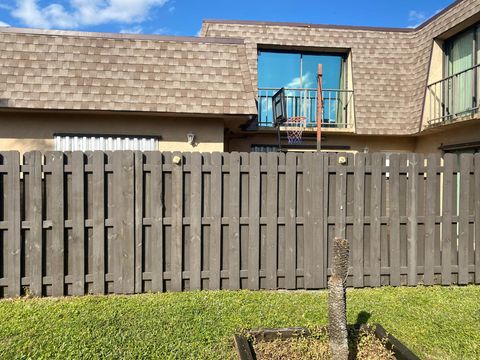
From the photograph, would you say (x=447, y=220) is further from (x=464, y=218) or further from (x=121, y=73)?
(x=121, y=73)

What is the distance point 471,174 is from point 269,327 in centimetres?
375

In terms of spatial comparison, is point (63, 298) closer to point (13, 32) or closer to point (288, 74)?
point (13, 32)

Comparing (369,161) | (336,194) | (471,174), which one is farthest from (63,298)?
(471,174)

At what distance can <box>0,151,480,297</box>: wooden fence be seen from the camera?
4922 mm

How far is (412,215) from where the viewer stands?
18.2 ft

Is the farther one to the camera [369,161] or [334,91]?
[334,91]

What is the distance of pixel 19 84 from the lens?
7680 millimetres

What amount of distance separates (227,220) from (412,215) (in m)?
2.60

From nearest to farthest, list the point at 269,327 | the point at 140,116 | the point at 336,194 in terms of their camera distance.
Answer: the point at 269,327 → the point at 336,194 → the point at 140,116

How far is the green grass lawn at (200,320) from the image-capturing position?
3.62 meters

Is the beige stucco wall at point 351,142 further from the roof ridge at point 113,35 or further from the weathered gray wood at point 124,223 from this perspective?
the weathered gray wood at point 124,223

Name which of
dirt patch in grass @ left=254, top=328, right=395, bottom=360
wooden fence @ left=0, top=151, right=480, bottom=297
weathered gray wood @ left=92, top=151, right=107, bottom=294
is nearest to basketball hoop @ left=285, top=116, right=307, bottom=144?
wooden fence @ left=0, top=151, right=480, bottom=297

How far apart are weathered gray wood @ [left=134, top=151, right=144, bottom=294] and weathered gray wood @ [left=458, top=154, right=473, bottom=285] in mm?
4416

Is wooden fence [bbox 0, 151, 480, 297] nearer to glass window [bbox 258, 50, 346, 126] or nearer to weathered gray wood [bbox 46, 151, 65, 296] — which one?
weathered gray wood [bbox 46, 151, 65, 296]
